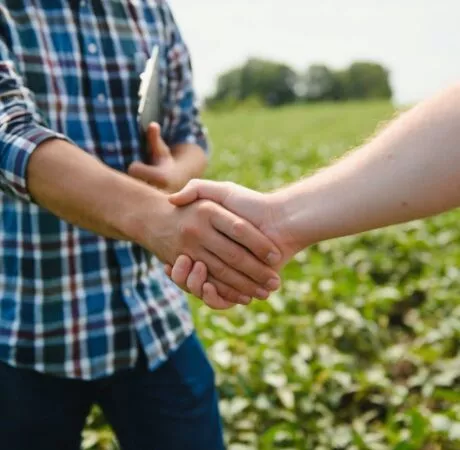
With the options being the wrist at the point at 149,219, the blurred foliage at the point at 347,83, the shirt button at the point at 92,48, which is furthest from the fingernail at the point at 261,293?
the blurred foliage at the point at 347,83

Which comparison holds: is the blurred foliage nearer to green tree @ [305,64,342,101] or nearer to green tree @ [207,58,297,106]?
green tree @ [305,64,342,101]

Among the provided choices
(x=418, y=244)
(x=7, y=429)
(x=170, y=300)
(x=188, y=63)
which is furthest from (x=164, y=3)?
(x=418, y=244)

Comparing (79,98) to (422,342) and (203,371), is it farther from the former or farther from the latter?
(422,342)

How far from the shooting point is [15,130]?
5.53 feet

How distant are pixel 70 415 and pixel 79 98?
0.80 meters

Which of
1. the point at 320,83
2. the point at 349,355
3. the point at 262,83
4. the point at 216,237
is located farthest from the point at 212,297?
the point at 320,83

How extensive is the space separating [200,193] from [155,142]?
0.61 feet

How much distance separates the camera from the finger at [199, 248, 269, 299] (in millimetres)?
1894

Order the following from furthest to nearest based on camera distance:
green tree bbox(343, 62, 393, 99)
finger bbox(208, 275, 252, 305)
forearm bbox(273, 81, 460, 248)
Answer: green tree bbox(343, 62, 393, 99) → finger bbox(208, 275, 252, 305) → forearm bbox(273, 81, 460, 248)

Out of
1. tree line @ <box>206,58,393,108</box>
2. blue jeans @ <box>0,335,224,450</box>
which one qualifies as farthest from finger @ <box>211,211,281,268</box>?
tree line @ <box>206,58,393,108</box>

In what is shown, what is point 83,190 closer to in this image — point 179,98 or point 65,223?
point 65,223

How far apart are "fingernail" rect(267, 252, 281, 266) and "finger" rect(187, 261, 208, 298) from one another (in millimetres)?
168

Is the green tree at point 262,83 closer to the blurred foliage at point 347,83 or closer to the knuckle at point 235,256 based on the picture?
the blurred foliage at point 347,83

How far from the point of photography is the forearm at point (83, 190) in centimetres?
169
